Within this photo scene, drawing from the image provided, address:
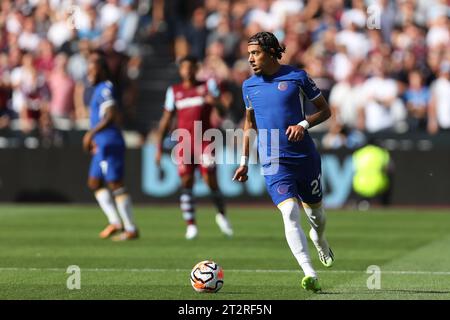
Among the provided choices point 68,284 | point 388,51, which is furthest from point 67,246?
point 388,51

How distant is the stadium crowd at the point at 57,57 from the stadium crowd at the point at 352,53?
1.44 m

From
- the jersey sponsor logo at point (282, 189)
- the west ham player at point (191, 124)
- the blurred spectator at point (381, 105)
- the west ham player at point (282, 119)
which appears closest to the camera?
the jersey sponsor logo at point (282, 189)

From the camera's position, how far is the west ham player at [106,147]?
17.5m

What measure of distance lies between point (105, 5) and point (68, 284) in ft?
57.7

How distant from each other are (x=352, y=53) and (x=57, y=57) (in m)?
6.99

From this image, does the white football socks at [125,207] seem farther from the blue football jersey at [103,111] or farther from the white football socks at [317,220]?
the white football socks at [317,220]

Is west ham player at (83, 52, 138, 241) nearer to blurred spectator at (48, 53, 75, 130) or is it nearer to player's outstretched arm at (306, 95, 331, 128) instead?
player's outstretched arm at (306, 95, 331, 128)

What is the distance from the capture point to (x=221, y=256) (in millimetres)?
15328

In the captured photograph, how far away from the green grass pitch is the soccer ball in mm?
105

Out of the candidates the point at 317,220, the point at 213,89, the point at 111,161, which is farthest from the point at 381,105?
the point at 317,220

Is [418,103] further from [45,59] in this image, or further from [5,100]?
[5,100]

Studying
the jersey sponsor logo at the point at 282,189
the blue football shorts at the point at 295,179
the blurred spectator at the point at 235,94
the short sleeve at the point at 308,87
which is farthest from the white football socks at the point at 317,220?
the blurred spectator at the point at 235,94

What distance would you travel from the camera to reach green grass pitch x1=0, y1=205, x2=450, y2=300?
1167cm

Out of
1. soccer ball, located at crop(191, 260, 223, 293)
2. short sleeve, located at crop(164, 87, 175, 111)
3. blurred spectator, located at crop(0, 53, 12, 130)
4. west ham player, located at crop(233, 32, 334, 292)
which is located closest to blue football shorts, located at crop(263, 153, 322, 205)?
west ham player, located at crop(233, 32, 334, 292)
